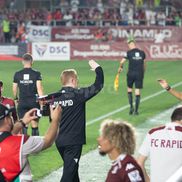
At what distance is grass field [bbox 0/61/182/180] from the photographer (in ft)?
50.1

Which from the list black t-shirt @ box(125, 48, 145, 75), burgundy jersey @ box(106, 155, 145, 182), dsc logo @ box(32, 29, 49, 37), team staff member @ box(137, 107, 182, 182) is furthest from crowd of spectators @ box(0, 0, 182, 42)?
burgundy jersey @ box(106, 155, 145, 182)

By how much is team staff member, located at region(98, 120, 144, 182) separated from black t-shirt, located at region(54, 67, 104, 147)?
414 centimetres

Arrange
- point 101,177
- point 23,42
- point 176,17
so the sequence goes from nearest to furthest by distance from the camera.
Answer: point 101,177 → point 23,42 → point 176,17

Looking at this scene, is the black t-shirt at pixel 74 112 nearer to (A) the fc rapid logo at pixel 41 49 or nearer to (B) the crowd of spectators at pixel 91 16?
(A) the fc rapid logo at pixel 41 49

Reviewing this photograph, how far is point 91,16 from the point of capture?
164 ft

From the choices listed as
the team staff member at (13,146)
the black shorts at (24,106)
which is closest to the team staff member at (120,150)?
the team staff member at (13,146)

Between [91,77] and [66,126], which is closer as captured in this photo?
[66,126]

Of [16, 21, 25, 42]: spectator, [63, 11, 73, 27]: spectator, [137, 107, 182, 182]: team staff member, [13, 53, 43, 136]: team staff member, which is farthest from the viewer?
[63, 11, 73, 27]: spectator

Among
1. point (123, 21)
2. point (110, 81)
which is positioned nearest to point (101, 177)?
point (110, 81)

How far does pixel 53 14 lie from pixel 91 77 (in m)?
19.0

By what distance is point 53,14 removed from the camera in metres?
50.9

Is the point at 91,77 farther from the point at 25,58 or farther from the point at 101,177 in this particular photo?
the point at 101,177

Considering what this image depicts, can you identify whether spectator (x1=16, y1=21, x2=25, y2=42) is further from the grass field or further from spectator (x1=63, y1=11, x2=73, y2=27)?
the grass field

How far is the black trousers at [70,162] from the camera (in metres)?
10.7
